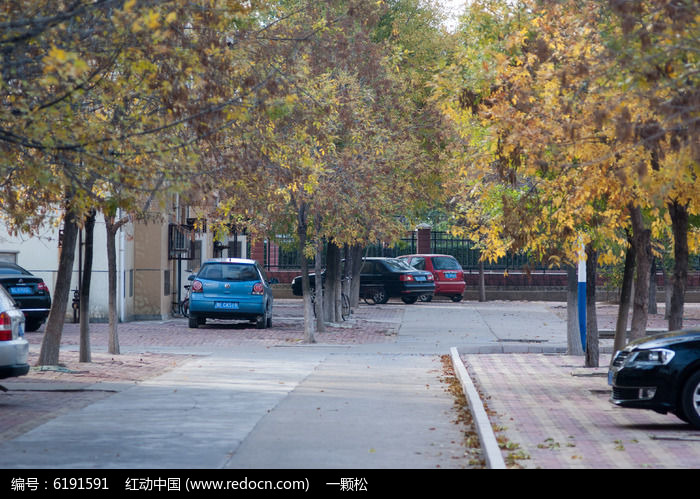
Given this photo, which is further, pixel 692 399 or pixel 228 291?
pixel 228 291

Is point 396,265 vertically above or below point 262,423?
above

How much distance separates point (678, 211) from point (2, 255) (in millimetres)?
18924

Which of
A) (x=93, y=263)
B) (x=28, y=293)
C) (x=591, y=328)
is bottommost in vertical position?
(x=591, y=328)

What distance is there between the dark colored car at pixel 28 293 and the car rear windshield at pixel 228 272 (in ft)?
12.6

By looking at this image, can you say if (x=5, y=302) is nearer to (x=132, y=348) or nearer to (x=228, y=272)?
(x=132, y=348)

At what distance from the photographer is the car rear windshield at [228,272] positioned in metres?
26.6

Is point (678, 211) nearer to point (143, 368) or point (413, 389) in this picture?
point (413, 389)

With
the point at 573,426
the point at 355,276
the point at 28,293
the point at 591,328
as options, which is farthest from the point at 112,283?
the point at 355,276

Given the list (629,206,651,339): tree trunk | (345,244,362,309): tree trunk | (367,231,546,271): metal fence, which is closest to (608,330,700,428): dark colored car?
(629,206,651,339): tree trunk

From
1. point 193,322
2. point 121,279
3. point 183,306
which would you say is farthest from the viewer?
point 183,306

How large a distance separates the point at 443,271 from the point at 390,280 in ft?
10.0

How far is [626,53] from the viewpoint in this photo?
9773mm

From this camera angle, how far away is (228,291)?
2645 centimetres

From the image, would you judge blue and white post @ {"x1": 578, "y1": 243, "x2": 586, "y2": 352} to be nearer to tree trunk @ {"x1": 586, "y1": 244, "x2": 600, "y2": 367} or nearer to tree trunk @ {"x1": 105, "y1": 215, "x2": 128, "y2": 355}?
tree trunk @ {"x1": 586, "y1": 244, "x2": 600, "y2": 367}
